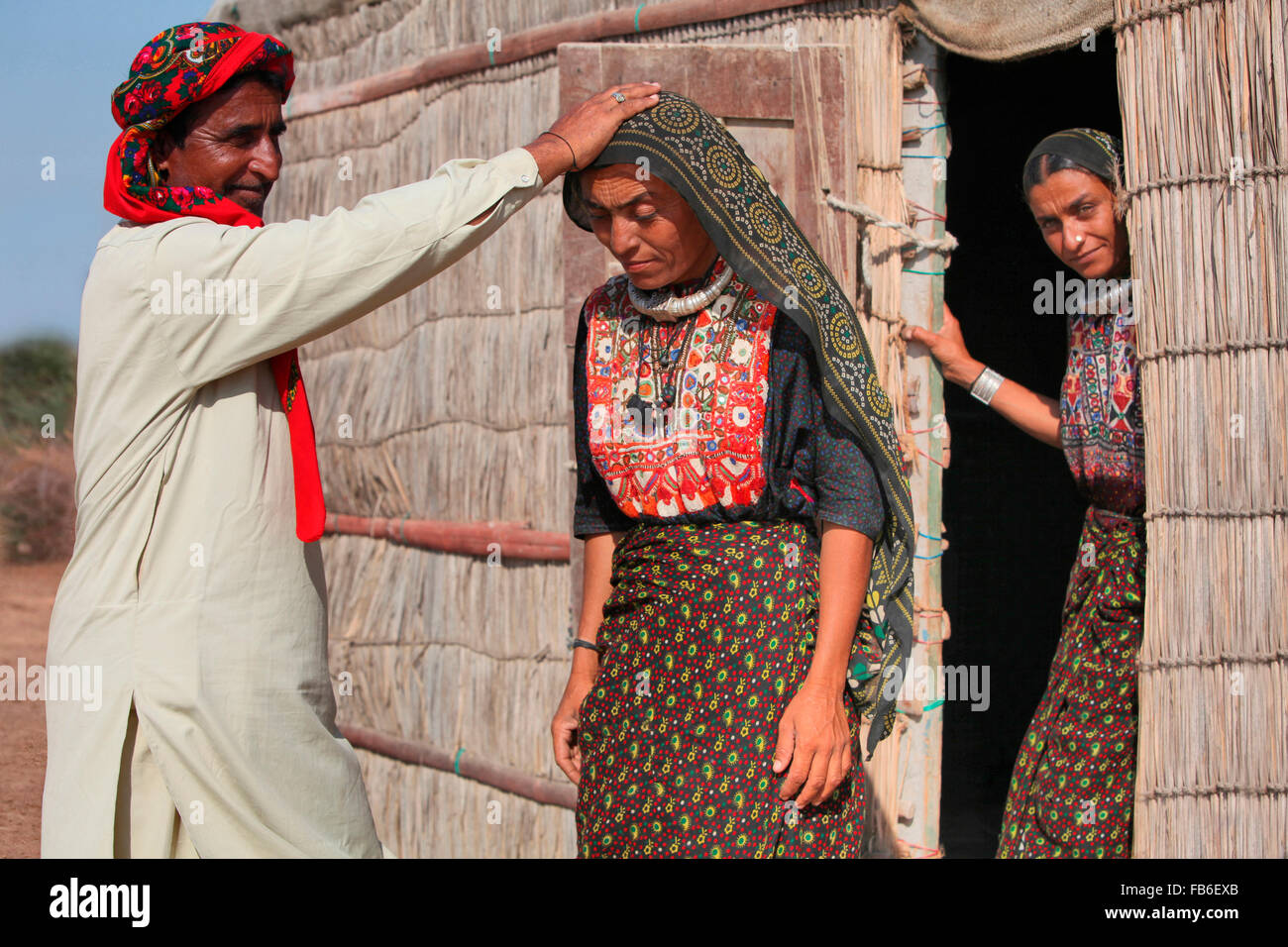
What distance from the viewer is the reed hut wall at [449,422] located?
16.9 ft

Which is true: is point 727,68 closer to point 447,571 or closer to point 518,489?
point 518,489

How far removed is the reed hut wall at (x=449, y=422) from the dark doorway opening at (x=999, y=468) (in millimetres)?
2168

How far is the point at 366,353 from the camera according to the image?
6352 mm

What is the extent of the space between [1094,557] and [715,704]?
61.6 inches

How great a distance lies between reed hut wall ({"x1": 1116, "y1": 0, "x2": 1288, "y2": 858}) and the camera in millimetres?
3365

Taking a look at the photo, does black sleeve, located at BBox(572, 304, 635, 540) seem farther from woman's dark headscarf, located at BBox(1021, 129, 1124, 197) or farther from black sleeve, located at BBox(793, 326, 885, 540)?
woman's dark headscarf, located at BBox(1021, 129, 1124, 197)

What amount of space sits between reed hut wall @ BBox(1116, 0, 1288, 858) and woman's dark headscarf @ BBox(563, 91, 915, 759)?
3.71 feet

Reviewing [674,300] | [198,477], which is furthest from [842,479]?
[198,477]

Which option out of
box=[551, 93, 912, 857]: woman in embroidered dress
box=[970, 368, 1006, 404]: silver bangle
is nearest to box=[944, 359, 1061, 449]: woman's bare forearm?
A: box=[970, 368, 1006, 404]: silver bangle

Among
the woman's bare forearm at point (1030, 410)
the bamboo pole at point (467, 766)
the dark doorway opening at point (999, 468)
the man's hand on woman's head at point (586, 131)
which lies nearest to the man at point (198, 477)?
the man's hand on woman's head at point (586, 131)

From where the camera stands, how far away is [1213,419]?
3.46 metres

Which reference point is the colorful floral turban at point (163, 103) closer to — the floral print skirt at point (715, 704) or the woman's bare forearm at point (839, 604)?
the floral print skirt at point (715, 704)
